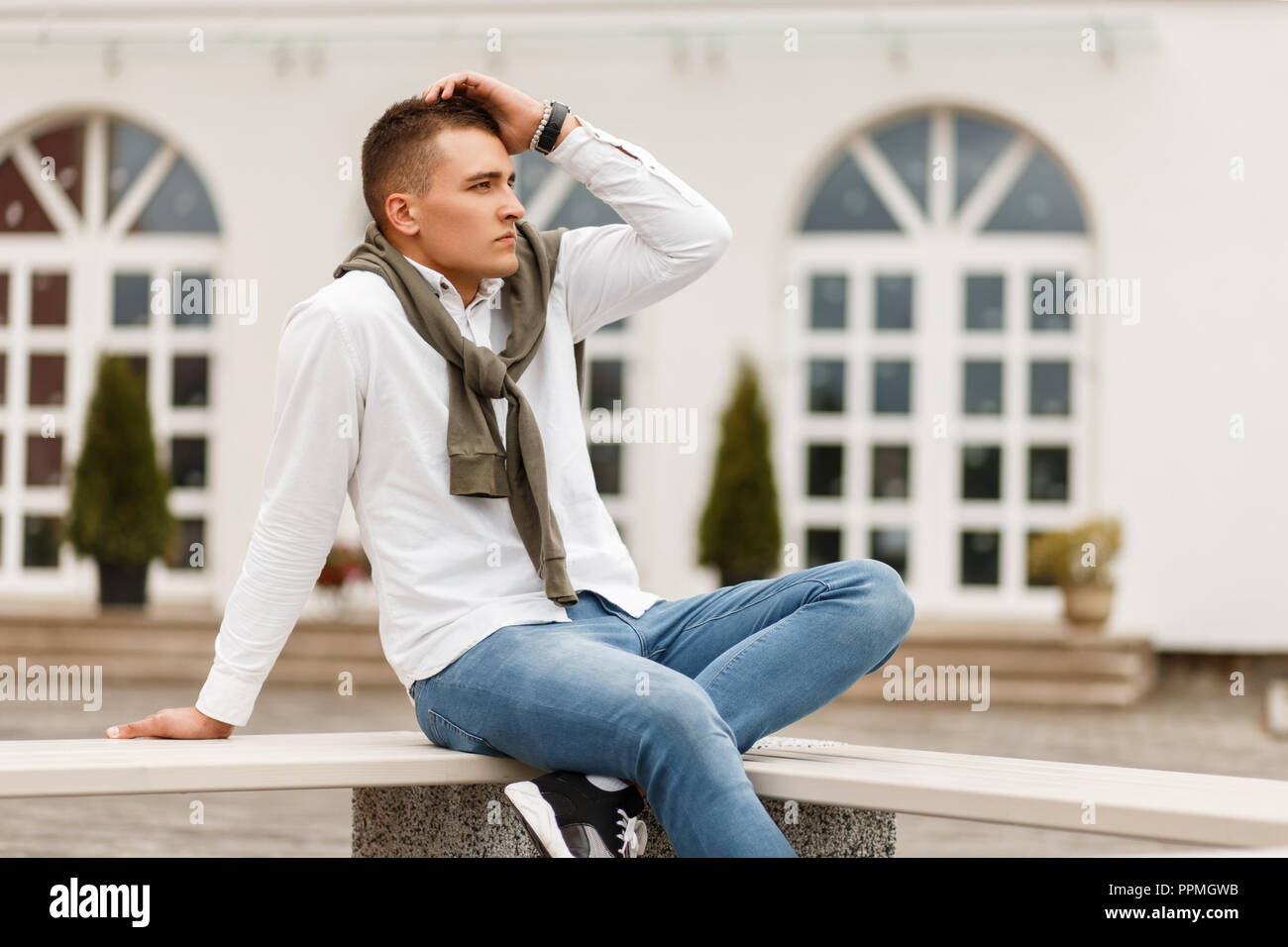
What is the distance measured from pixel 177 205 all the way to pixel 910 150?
557 centimetres

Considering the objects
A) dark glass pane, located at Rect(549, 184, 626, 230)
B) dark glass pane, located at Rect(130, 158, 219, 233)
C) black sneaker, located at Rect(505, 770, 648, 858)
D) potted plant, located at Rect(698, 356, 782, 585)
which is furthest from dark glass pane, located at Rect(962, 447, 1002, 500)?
black sneaker, located at Rect(505, 770, 648, 858)

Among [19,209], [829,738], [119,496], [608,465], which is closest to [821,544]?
[608,465]

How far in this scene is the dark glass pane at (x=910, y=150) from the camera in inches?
434

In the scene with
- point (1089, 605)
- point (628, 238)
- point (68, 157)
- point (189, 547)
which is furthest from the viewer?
point (68, 157)

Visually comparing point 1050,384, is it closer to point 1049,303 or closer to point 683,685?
point 1049,303

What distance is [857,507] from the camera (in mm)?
10938

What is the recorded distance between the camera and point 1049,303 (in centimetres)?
1083

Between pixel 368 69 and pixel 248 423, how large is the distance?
2.80 m

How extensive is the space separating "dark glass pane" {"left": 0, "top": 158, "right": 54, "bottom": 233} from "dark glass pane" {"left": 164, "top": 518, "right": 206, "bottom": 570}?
2569 mm

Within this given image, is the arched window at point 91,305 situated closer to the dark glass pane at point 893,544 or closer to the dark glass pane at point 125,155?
the dark glass pane at point 125,155

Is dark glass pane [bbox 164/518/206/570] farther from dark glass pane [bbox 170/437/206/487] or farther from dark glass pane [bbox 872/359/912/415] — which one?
dark glass pane [bbox 872/359/912/415]

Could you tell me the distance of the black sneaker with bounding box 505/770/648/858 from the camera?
228 cm

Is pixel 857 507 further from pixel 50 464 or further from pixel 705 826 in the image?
pixel 705 826

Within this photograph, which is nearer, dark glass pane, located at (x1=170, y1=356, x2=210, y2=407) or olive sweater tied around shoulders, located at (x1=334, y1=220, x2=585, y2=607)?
olive sweater tied around shoulders, located at (x1=334, y1=220, x2=585, y2=607)
